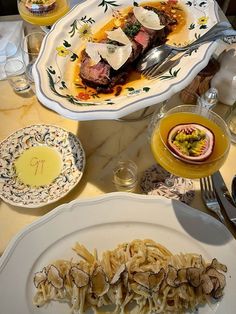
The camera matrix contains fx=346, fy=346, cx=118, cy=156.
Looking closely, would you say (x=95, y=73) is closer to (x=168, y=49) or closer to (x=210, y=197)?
(x=168, y=49)

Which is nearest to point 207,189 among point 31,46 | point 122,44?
point 122,44

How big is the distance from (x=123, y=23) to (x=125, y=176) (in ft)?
2.06

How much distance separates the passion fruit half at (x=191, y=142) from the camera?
0.88 metres

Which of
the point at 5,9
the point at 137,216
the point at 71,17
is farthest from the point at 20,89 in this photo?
the point at 5,9

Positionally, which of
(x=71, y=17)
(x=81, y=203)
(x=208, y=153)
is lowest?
(x=81, y=203)

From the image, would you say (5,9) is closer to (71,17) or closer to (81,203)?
(71,17)

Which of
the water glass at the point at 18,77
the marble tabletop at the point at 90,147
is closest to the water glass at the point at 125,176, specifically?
the marble tabletop at the point at 90,147

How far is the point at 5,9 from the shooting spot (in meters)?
2.21

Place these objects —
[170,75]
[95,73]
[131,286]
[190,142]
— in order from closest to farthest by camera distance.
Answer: [131,286], [190,142], [170,75], [95,73]

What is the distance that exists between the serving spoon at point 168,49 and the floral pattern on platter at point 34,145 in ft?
1.26

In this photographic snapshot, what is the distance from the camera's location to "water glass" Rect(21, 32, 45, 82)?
4.44 ft

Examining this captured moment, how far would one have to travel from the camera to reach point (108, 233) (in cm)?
91

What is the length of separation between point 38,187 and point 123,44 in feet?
1.89

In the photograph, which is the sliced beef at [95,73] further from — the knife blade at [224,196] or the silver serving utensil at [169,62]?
the knife blade at [224,196]
